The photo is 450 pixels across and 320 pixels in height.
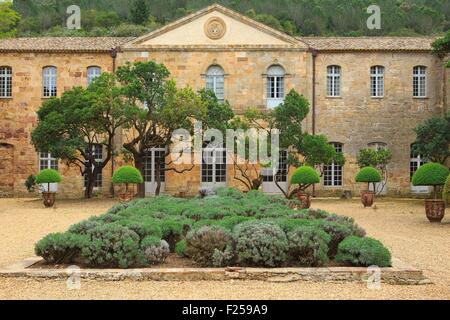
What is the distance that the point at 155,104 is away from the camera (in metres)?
25.7

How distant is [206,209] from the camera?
12.7 metres

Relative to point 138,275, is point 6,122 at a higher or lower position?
higher

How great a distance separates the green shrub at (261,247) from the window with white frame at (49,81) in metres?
22.6

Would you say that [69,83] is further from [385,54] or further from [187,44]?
[385,54]

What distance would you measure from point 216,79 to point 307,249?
69.2 feet

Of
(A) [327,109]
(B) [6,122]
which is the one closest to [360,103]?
(A) [327,109]

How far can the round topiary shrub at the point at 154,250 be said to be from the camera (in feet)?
30.1

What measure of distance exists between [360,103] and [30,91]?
15.1 meters

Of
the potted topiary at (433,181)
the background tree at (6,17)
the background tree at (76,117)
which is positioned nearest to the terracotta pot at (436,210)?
the potted topiary at (433,181)

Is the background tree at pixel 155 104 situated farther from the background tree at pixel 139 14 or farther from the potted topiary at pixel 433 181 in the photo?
the background tree at pixel 139 14

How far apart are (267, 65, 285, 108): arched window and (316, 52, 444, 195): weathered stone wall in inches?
69.7

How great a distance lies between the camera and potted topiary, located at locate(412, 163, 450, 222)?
56.6 ft

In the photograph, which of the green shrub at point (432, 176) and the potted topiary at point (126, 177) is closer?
the green shrub at point (432, 176)

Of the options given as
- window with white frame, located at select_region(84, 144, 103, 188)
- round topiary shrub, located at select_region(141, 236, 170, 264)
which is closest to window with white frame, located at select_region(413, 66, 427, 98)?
window with white frame, located at select_region(84, 144, 103, 188)
